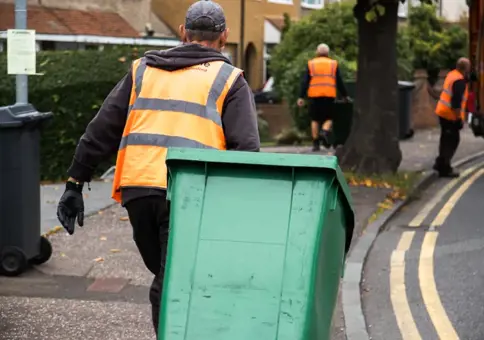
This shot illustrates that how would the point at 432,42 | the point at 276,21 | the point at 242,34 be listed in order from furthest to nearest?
1. the point at 276,21
2. the point at 242,34
3. the point at 432,42

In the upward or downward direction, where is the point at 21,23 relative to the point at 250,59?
upward

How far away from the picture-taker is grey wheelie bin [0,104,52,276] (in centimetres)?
652

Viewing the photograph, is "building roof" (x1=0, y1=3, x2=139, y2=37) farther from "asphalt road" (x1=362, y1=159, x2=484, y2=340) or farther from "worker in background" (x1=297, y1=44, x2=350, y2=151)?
"asphalt road" (x1=362, y1=159, x2=484, y2=340)

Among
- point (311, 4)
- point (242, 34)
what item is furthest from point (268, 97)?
point (311, 4)

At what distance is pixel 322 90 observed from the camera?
1504 centimetres

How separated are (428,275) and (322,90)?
8042 mm

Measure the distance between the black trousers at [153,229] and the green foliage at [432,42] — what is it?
21.4 m

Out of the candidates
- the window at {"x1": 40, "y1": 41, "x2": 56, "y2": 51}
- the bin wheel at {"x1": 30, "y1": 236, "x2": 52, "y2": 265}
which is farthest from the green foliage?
the bin wheel at {"x1": 30, "y1": 236, "x2": 52, "y2": 265}

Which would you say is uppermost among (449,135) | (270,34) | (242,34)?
(270,34)

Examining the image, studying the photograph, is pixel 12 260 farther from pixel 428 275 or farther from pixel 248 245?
pixel 248 245

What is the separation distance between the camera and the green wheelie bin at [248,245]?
10.8 ft

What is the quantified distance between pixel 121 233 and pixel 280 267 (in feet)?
17.5

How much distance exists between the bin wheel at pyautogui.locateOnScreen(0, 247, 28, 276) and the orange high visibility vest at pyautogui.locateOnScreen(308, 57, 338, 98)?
9031 mm

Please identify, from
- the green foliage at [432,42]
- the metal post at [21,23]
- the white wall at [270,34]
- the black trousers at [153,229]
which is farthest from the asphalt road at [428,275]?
the white wall at [270,34]
